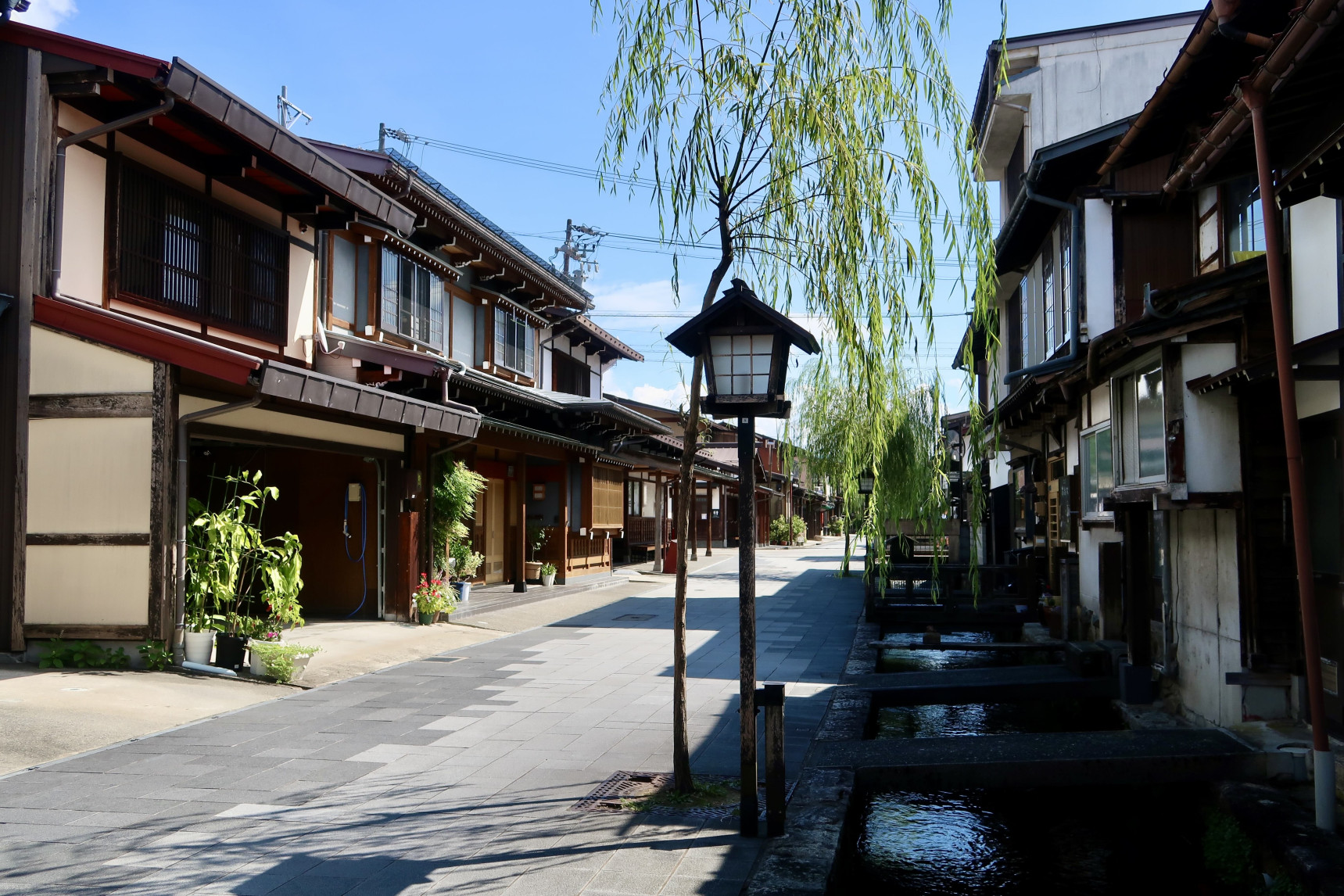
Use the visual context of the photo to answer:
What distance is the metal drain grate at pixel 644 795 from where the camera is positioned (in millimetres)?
5668

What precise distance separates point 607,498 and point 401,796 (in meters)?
18.0

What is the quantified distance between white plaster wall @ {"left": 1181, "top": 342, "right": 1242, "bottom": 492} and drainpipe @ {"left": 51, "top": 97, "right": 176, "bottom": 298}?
949 cm

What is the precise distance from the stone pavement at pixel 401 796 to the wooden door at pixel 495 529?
31.2 feet

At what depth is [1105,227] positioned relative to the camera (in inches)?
428

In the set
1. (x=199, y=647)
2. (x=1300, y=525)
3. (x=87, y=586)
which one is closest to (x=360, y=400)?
(x=199, y=647)

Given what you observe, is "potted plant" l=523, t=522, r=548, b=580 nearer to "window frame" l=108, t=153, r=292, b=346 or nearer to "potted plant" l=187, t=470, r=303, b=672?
"window frame" l=108, t=153, r=292, b=346

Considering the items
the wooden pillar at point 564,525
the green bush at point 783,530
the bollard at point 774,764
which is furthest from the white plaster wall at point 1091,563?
the green bush at point 783,530

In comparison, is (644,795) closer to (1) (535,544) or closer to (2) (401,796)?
(2) (401,796)

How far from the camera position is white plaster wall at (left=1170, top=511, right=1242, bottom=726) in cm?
704

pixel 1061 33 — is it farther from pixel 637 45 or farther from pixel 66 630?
pixel 66 630

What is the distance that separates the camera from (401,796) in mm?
5965

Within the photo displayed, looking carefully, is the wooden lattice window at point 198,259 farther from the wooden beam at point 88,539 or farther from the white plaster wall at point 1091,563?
the white plaster wall at point 1091,563

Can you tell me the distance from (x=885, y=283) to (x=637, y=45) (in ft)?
6.79

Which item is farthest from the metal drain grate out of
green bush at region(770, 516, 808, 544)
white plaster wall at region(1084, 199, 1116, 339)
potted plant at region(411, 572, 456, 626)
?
green bush at region(770, 516, 808, 544)
